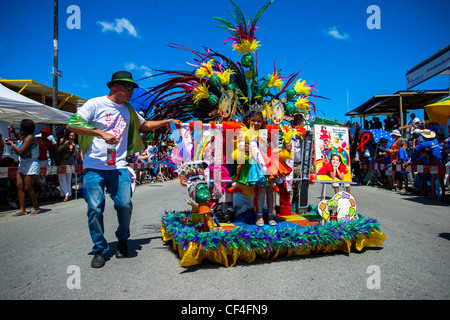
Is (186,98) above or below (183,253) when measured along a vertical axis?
above

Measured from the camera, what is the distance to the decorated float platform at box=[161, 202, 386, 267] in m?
2.94

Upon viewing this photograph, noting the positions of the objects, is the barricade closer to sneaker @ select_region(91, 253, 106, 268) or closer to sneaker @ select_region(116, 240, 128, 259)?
sneaker @ select_region(116, 240, 128, 259)

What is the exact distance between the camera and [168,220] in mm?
3768

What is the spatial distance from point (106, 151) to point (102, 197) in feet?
1.69

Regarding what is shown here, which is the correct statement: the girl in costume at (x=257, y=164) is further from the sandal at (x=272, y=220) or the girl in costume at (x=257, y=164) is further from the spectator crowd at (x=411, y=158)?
the spectator crowd at (x=411, y=158)

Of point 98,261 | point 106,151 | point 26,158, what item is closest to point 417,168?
point 106,151

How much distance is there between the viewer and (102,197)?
322 cm

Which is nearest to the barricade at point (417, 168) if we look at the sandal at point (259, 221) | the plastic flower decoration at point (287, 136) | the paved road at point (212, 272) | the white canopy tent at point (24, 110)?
the paved road at point (212, 272)

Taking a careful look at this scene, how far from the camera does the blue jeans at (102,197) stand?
10.2ft

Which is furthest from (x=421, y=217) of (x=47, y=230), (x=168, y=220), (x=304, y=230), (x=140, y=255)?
(x=47, y=230)

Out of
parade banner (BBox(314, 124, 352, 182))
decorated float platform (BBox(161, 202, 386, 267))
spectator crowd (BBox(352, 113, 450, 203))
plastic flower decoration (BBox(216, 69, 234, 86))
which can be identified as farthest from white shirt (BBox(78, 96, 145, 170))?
spectator crowd (BBox(352, 113, 450, 203))

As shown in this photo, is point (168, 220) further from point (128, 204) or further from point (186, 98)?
point (186, 98)

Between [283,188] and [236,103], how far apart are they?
1.69m
